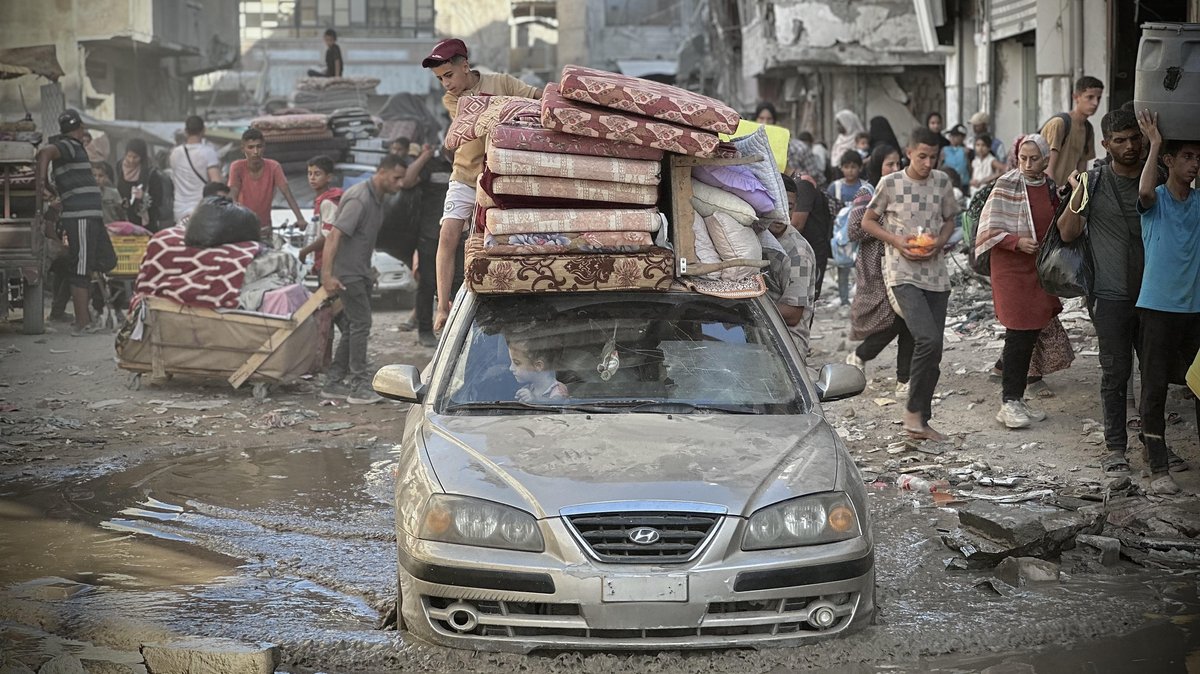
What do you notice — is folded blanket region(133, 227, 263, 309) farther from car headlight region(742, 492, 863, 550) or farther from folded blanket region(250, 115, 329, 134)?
folded blanket region(250, 115, 329, 134)

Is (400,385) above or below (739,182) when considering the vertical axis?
below

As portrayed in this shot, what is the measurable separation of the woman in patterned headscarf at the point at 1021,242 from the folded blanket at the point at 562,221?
3885 mm

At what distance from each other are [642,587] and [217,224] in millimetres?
7735

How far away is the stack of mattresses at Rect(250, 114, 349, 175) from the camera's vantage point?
64.0 feet

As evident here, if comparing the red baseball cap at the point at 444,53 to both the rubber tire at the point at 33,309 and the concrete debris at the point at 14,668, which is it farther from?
the rubber tire at the point at 33,309

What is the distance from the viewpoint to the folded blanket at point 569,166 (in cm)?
557

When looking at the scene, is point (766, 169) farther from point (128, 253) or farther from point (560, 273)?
point (128, 253)

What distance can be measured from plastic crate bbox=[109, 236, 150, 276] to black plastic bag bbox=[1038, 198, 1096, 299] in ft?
36.1

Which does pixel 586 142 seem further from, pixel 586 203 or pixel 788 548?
pixel 788 548

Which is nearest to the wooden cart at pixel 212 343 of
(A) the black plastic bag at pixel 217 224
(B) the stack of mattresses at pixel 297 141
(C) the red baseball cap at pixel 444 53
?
(A) the black plastic bag at pixel 217 224

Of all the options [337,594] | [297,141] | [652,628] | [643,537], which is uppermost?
[297,141]

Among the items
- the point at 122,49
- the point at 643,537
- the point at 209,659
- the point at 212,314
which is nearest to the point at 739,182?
the point at 643,537

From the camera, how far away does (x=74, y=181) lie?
1430cm

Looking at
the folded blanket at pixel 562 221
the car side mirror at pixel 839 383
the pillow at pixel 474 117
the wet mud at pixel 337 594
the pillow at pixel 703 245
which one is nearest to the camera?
the wet mud at pixel 337 594
